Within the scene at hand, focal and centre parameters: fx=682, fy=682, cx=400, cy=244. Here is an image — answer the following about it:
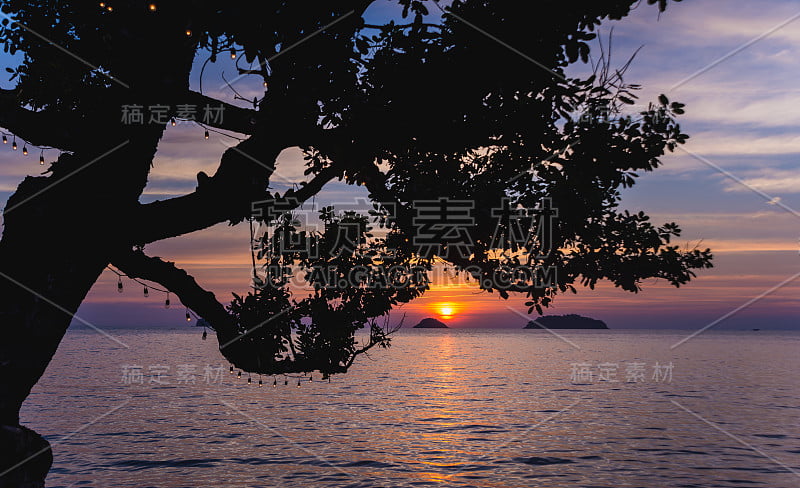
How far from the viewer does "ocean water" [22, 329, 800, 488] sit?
98.3 feet

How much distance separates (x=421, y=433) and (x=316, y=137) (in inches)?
1402

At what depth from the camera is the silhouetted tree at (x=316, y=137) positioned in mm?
7395

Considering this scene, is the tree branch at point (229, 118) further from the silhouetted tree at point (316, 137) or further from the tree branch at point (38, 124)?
the tree branch at point (38, 124)

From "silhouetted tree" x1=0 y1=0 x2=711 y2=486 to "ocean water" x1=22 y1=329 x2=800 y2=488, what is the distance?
11.5 metres

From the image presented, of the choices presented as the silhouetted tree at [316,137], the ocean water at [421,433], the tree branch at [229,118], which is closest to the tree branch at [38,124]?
the silhouetted tree at [316,137]

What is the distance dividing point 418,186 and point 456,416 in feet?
142

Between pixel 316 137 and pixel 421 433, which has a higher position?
pixel 316 137

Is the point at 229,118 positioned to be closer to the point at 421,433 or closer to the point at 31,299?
the point at 31,299

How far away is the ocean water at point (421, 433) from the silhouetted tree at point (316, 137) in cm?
1153

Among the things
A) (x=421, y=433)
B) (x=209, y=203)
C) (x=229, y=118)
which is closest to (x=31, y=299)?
(x=209, y=203)

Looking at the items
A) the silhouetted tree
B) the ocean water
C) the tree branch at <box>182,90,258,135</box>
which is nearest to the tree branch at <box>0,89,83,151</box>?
the silhouetted tree

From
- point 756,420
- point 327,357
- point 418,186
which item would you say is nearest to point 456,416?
point 756,420

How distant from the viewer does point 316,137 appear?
856cm

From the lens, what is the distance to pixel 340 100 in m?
8.73
